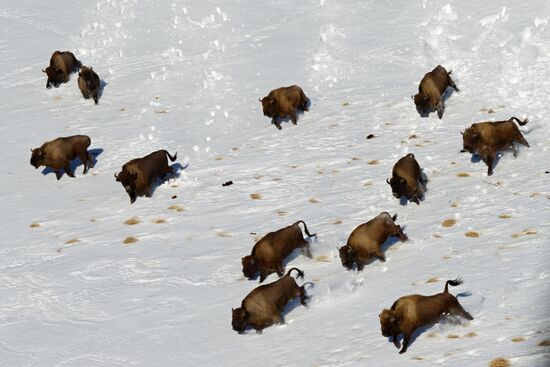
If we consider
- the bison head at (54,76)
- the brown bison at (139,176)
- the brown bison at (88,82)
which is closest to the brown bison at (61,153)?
the brown bison at (139,176)

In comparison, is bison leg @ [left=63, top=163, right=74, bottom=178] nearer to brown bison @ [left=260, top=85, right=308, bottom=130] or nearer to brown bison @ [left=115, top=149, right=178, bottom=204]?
brown bison @ [left=115, top=149, right=178, bottom=204]

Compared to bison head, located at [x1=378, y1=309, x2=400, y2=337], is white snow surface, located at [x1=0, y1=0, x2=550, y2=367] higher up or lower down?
higher up

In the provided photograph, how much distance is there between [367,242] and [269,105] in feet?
25.5

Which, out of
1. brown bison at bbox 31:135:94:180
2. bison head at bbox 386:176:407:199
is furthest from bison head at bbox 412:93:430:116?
brown bison at bbox 31:135:94:180

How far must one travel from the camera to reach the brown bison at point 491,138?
1788 cm

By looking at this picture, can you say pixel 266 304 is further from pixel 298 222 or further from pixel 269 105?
pixel 269 105

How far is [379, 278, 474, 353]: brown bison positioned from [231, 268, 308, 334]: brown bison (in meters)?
1.96

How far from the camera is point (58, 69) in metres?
25.4

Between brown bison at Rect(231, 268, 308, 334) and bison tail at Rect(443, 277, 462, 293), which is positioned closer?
bison tail at Rect(443, 277, 462, 293)

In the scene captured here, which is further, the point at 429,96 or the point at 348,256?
the point at 429,96

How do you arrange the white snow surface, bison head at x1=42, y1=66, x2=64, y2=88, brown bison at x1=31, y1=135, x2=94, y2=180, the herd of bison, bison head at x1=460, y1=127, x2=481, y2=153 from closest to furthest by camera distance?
the herd of bison → the white snow surface → bison head at x1=460, y1=127, x2=481, y2=153 → brown bison at x1=31, y1=135, x2=94, y2=180 → bison head at x1=42, y1=66, x2=64, y2=88

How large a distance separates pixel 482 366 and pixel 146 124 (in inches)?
552

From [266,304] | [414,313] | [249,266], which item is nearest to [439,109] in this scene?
[249,266]

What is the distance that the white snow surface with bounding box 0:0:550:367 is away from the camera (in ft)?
43.4
